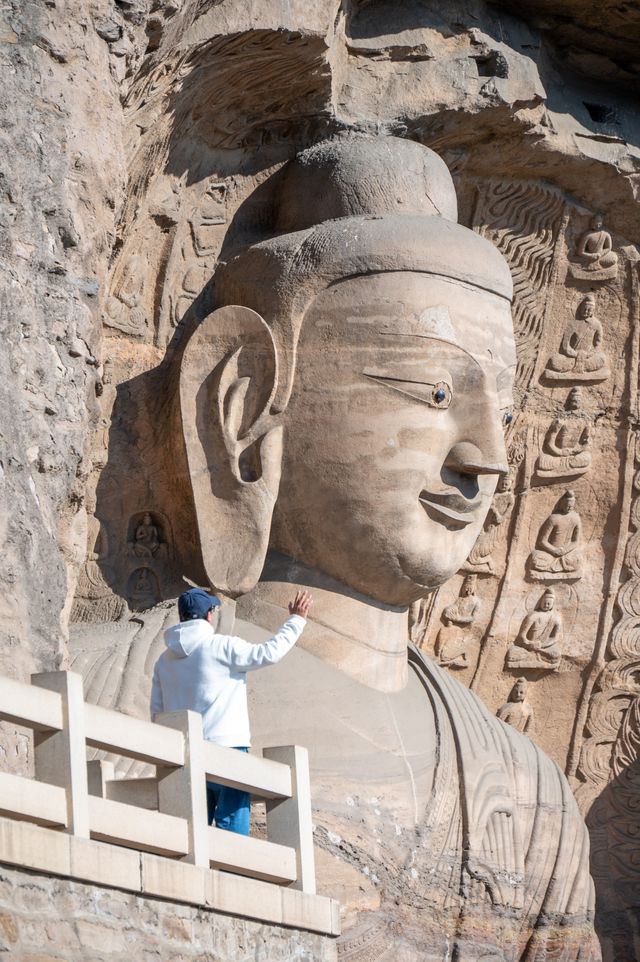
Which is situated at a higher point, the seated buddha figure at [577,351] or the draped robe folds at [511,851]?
the seated buddha figure at [577,351]

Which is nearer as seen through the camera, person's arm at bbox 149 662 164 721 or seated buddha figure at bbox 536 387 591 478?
person's arm at bbox 149 662 164 721

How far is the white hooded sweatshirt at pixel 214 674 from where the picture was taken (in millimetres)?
6156

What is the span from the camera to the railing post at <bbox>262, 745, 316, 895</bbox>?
19.6ft

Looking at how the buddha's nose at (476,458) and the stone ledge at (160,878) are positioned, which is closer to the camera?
the stone ledge at (160,878)

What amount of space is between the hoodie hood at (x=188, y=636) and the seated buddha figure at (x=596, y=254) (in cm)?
382

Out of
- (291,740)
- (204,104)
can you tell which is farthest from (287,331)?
(291,740)

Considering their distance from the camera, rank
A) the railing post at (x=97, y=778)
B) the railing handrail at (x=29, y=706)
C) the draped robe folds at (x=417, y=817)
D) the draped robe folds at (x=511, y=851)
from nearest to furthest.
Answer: the railing handrail at (x=29, y=706), the railing post at (x=97, y=778), the draped robe folds at (x=417, y=817), the draped robe folds at (x=511, y=851)

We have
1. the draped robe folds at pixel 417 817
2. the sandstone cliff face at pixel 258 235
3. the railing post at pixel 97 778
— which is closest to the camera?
the railing post at pixel 97 778

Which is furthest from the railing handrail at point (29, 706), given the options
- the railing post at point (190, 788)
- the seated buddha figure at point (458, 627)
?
the seated buddha figure at point (458, 627)

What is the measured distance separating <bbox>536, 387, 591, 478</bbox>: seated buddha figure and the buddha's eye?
1755 millimetres

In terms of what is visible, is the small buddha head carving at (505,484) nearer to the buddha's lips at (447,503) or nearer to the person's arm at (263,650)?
the buddha's lips at (447,503)

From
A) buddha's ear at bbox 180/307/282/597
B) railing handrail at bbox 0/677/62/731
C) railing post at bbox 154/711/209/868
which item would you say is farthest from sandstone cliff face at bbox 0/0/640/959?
railing handrail at bbox 0/677/62/731

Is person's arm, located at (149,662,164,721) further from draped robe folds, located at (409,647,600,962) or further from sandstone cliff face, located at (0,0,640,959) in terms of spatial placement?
draped robe folds, located at (409,647,600,962)

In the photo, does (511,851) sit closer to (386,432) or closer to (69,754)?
(386,432)
